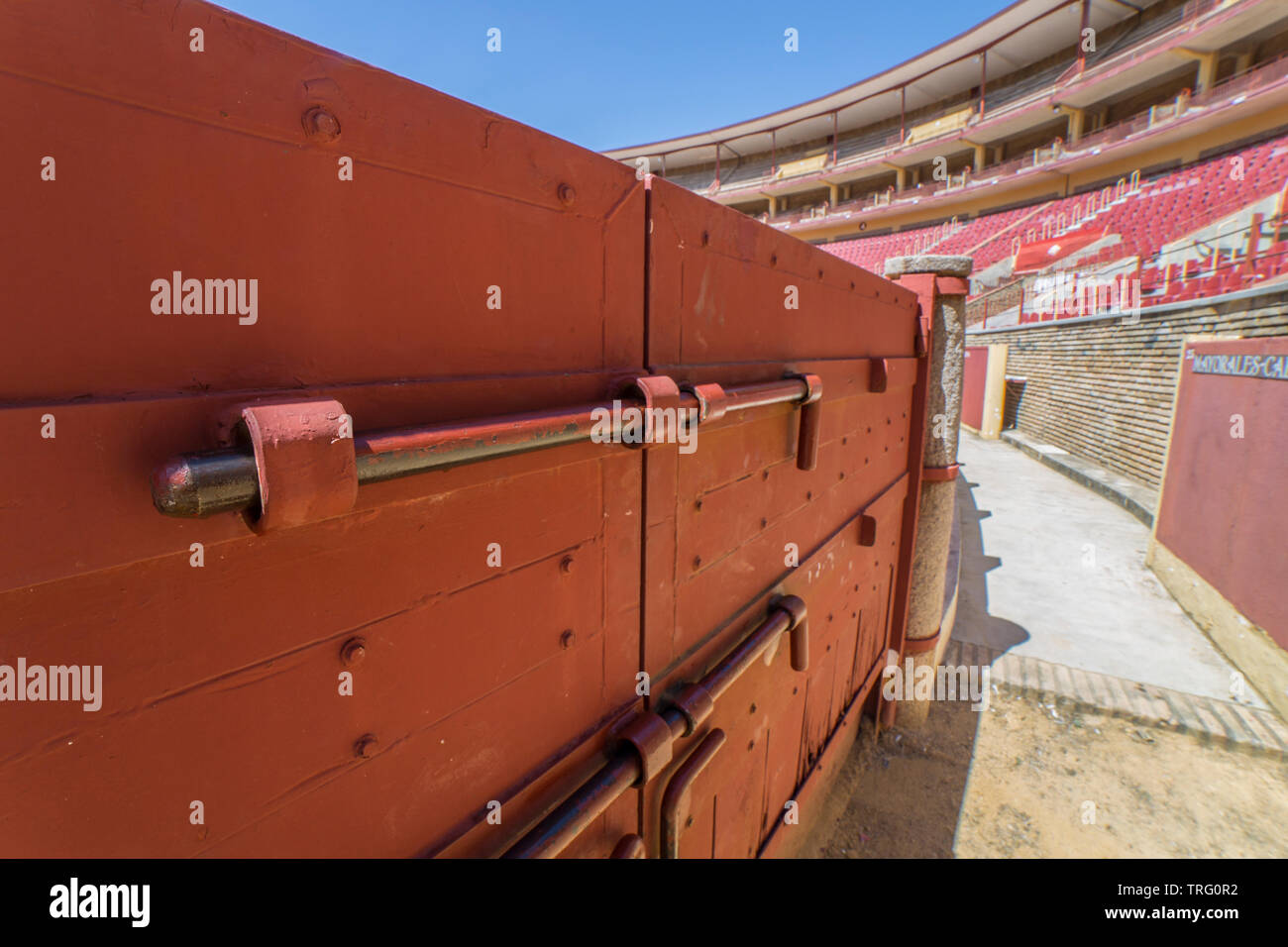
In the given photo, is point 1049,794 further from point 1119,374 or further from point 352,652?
point 1119,374

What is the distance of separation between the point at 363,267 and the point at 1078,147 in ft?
105

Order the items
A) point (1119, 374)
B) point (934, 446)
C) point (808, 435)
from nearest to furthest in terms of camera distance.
Result: point (808, 435), point (934, 446), point (1119, 374)

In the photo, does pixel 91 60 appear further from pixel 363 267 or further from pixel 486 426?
pixel 486 426

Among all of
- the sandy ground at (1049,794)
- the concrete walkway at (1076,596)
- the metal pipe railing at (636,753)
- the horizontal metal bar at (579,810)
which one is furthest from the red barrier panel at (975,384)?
the horizontal metal bar at (579,810)

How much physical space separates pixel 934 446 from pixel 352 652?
474 centimetres

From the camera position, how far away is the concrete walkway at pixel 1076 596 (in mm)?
5766

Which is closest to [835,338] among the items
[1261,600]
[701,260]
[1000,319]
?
[701,260]

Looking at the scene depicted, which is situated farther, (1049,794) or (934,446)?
(934,446)

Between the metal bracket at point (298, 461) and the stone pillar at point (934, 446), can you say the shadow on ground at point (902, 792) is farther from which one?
the metal bracket at point (298, 461)

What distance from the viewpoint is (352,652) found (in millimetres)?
1025

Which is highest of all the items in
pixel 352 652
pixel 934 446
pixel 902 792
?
pixel 934 446

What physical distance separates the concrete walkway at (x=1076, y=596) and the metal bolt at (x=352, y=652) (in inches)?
269

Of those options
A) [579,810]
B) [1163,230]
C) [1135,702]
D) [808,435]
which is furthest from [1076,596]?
[1163,230]

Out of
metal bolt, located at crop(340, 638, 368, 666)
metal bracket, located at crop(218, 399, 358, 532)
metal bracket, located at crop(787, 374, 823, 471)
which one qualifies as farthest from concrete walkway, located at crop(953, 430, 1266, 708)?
metal bracket, located at crop(218, 399, 358, 532)
